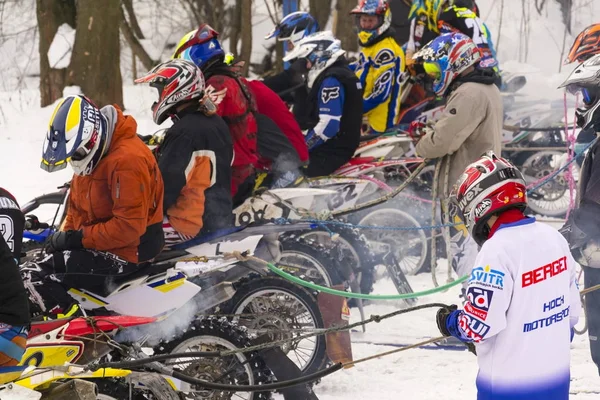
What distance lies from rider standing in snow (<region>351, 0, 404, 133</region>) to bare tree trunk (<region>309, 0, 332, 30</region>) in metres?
8.38

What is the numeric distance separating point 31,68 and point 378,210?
1435 cm

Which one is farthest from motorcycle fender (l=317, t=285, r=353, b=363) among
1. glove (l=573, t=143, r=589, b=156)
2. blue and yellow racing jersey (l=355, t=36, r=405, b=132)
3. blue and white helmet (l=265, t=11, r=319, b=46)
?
blue and white helmet (l=265, t=11, r=319, b=46)

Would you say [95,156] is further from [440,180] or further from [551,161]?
[551,161]

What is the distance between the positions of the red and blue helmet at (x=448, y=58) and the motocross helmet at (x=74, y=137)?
320 centimetres

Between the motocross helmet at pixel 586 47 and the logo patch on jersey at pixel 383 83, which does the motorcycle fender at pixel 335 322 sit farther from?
the logo patch on jersey at pixel 383 83

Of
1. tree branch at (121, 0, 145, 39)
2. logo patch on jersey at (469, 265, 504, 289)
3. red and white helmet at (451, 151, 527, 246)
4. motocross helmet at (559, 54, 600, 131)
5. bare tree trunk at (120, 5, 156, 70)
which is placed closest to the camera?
logo patch on jersey at (469, 265, 504, 289)

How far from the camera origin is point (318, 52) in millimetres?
8391

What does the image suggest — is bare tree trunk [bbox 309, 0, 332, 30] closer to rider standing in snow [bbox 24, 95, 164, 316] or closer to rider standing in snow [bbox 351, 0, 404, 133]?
rider standing in snow [bbox 351, 0, 404, 133]

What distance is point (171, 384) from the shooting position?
15.4 ft

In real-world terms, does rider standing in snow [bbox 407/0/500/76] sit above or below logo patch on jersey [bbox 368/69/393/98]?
above

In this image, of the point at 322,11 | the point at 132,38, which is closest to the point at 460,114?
the point at 322,11

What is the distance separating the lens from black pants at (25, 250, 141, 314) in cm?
528

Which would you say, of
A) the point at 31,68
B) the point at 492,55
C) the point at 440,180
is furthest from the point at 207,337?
the point at 31,68

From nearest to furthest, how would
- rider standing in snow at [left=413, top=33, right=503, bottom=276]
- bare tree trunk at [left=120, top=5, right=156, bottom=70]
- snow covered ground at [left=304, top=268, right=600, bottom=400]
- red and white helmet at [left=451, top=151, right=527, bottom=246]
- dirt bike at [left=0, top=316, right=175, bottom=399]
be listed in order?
red and white helmet at [left=451, top=151, right=527, bottom=246], dirt bike at [left=0, top=316, right=175, bottom=399], snow covered ground at [left=304, top=268, right=600, bottom=400], rider standing in snow at [left=413, top=33, right=503, bottom=276], bare tree trunk at [left=120, top=5, right=156, bottom=70]
